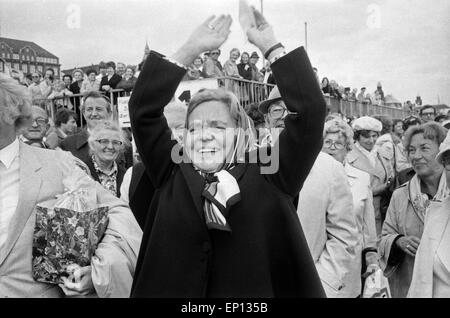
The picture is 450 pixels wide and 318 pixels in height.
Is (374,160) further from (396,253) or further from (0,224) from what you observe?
(0,224)

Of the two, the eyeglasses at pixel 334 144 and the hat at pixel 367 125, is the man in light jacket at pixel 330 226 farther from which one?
the hat at pixel 367 125

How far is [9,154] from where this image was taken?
232 cm

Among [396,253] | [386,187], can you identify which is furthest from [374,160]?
[396,253]

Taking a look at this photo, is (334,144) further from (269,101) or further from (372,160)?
(372,160)

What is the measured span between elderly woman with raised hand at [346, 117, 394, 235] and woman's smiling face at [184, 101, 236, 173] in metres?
2.91

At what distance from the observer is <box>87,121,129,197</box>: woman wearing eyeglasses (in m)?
4.10

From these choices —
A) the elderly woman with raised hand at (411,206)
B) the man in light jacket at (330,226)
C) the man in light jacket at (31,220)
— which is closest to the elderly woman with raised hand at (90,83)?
the elderly woman with raised hand at (411,206)

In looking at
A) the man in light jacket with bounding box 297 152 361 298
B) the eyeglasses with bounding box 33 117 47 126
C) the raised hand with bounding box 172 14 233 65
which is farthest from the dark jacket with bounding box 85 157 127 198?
the raised hand with bounding box 172 14 233 65

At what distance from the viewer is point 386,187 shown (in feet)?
15.5

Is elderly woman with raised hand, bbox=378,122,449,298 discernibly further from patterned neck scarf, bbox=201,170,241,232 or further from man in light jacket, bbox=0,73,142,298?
patterned neck scarf, bbox=201,170,241,232

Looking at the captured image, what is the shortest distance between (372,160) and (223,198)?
366 centimetres

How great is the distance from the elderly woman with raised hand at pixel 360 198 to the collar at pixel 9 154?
68.8 inches

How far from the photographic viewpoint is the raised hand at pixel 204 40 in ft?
6.25

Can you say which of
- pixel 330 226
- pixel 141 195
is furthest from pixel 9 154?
pixel 330 226
